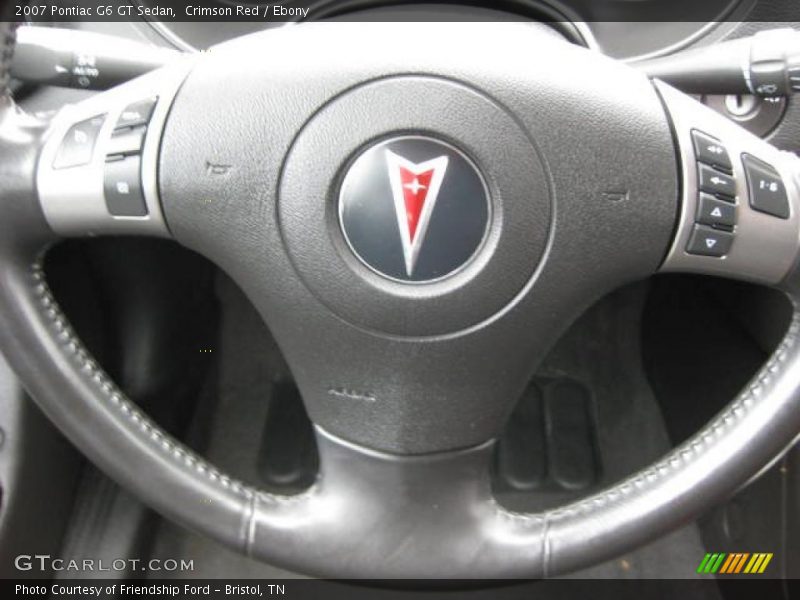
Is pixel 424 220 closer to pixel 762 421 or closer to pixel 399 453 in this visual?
pixel 399 453

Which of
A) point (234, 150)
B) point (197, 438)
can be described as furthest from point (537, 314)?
point (197, 438)

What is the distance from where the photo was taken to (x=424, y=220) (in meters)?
0.75

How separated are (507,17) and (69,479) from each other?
808 mm

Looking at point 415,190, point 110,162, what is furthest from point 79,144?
point 415,190

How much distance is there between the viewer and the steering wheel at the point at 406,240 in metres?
0.77

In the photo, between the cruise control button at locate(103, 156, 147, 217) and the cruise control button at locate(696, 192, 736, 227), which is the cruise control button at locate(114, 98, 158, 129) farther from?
the cruise control button at locate(696, 192, 736, 227)

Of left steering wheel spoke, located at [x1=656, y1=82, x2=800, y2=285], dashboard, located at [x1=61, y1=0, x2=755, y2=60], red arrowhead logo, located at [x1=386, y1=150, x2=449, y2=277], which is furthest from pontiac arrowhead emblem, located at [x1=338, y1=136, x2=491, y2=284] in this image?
dashboard, located at [x1=61, y1=0, x2=755, y2=60]

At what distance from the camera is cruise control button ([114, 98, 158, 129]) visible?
0.81 metres

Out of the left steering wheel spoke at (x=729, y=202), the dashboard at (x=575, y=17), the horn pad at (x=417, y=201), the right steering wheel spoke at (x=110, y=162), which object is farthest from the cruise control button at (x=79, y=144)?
the left steering wheel spoke at (x=729, y=202)

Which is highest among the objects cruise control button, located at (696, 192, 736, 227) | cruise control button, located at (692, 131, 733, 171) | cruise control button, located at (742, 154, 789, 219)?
cruise control button, located at (692, 131, 733, 171)

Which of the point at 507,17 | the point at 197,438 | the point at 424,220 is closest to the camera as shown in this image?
the point at 424,220

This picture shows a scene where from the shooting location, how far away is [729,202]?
2.58 feet

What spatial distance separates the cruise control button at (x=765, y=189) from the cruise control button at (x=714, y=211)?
2cm

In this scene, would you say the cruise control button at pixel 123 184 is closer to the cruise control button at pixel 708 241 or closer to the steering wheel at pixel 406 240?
the steering wheel at pixel 406 240
